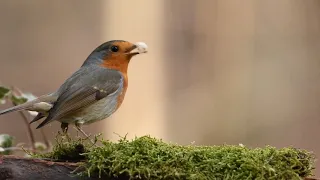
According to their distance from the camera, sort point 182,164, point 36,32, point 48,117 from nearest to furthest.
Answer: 1. point 182,164
2. point 48,117
3. point 36,32

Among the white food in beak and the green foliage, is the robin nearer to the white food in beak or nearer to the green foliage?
the white food in beak

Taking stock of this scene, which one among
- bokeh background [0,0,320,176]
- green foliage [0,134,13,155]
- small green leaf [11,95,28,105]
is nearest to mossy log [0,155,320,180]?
green foliage [0,134,13,155]

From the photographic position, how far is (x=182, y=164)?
2213mm

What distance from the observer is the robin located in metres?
3.03

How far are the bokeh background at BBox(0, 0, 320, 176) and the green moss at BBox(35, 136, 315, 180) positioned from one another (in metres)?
4.06

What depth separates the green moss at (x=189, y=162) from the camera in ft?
7.13

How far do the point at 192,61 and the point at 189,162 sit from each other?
4.82 meters

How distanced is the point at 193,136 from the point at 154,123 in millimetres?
609

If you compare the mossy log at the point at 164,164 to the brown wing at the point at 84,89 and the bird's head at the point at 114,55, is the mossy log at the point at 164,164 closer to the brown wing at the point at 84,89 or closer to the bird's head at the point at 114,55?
the brown wing at the point at 84,89

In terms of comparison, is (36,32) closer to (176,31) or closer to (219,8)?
(176,31)

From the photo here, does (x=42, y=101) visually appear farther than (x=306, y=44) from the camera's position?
No

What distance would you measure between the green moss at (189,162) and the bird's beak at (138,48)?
98cm

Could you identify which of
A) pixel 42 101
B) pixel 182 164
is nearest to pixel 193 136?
pixel 42 101

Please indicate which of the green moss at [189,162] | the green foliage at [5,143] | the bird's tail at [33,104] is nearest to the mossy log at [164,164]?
the green moss at [189,162]
